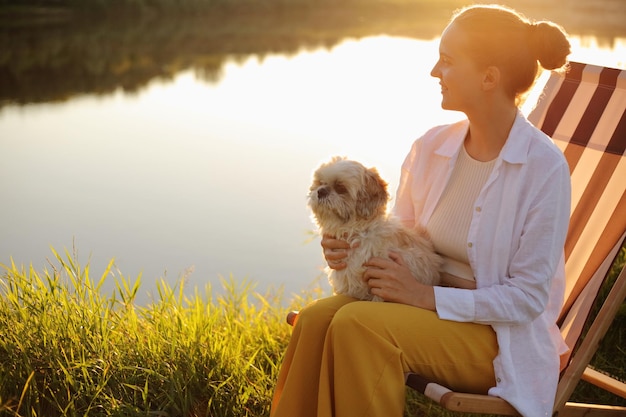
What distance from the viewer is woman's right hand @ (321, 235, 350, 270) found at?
2895 millimetres

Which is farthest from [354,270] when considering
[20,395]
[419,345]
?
[20,395]

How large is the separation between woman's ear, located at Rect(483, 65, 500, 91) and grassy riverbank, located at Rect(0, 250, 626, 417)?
152 cm

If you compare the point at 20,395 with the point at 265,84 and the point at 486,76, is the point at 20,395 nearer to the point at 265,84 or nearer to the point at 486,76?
the point at 486,76

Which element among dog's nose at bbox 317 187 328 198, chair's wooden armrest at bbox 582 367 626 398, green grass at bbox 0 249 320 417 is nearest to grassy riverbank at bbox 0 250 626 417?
green grass at bbox 0 249 320 417

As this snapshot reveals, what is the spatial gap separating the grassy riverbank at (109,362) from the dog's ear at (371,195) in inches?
36.7

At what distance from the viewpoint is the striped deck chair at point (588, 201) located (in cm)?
274

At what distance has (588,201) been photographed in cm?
323

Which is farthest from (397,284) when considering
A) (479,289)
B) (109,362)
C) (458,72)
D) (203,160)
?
(203,160)

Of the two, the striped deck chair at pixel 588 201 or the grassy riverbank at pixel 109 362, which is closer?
the striped deck chair at pixel 588 201

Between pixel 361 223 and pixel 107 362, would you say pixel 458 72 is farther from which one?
pixel 107 362

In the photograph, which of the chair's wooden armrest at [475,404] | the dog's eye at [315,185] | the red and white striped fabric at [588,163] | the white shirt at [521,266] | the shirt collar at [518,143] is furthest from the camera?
the red and white striped fabric at [588,163]

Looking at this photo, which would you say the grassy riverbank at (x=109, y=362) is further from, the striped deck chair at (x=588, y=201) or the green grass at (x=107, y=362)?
the striped deck chair at (x=588, y=201)

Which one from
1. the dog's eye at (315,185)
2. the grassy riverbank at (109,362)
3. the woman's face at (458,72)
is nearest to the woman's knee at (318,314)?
the dog's eye at (315,185)

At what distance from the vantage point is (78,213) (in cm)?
808
